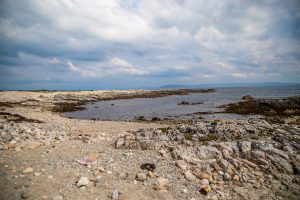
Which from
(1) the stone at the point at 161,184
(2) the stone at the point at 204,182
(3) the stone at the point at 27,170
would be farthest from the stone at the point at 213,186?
(3) the stone at the point at 27,170

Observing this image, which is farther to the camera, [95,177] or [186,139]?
[186,139]

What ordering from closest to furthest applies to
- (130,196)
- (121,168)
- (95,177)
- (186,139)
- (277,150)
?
1. (130,196)
2. (95,177)
3. (121,168)
4. (277,150)
5. (186,139)

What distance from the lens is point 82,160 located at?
8.57 metres

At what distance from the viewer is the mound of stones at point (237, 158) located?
23.5 ft

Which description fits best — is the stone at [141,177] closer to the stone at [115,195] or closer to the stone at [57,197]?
the stone at [115,195]

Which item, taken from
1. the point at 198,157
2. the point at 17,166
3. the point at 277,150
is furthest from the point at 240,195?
the point at 17,166

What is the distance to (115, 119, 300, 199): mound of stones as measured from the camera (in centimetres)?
718

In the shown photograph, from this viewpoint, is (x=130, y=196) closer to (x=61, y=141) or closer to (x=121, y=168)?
(x=121, y=168)

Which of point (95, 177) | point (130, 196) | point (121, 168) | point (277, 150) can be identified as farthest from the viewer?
point (277, 150)

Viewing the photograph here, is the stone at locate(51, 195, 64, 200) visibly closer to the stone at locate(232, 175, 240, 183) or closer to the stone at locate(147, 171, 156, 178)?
the stone at locate(147, 171, 156, 178)

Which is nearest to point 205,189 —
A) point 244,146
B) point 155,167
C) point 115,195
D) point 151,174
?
point 151,174

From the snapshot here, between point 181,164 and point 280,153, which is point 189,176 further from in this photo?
point 280,153

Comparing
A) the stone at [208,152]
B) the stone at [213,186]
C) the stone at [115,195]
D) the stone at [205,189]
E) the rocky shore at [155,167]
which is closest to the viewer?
the stone at [115,195]

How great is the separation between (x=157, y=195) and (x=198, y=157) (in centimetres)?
324
